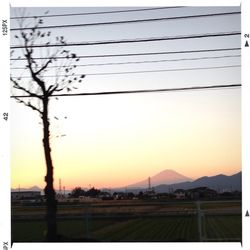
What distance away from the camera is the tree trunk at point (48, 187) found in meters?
4.23

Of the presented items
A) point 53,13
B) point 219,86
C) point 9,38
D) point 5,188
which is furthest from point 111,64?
point 5,188

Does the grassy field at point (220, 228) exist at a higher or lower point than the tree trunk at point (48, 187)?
lower

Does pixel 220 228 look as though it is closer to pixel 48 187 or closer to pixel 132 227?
pixel 132 227

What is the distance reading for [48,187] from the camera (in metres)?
4.30

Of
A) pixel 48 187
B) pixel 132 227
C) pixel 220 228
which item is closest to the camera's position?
pixel 48 187

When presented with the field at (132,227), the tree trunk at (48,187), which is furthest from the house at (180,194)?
the tree trunk at (48,187)

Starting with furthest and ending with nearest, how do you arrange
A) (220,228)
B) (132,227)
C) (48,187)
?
(132,227) < (220,228) < (48,187)

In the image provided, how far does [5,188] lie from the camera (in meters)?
2.69

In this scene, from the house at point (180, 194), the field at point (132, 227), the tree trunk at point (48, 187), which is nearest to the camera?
the tree trunk at point (48, 187)

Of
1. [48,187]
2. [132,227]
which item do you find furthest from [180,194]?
[48,187]

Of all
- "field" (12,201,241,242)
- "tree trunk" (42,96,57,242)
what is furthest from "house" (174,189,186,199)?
"tree trunk" (42,96,57,242)

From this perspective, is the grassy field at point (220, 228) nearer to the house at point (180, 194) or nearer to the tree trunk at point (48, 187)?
the house at point (180, 194)

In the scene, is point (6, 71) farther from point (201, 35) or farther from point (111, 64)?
point (201, 35)

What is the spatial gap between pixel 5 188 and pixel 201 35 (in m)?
1.98
